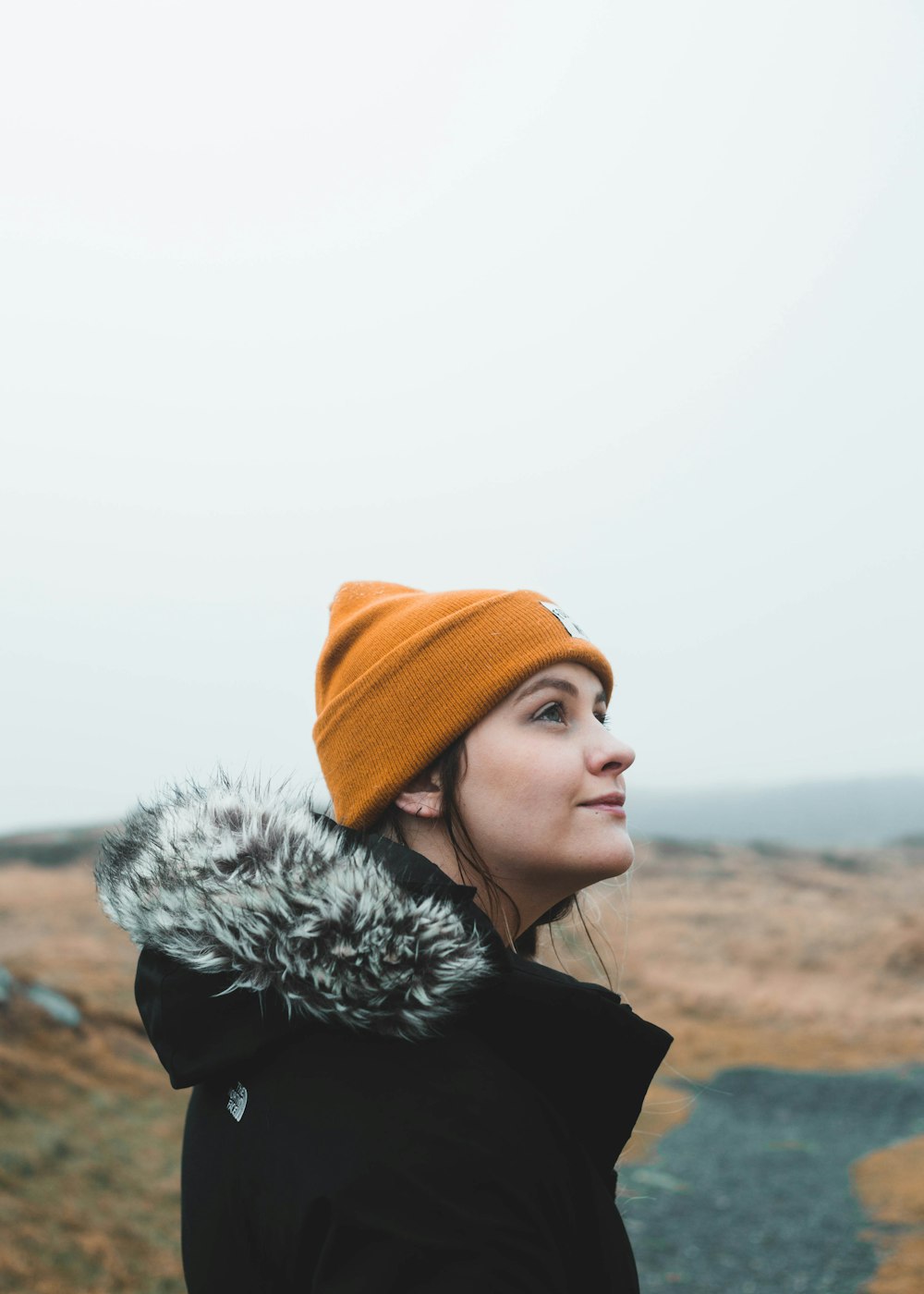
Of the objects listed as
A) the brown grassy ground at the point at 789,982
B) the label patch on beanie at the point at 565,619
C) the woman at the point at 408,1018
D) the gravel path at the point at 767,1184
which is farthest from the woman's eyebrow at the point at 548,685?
the brown grassy ground at the point at 789,982

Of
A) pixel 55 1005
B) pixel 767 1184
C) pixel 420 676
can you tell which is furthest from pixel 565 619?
pixel 55 1005

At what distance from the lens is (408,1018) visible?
1673mm

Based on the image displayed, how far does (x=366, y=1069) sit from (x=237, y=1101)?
0.98 feet

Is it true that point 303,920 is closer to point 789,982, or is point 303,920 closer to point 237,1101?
point 237,1101

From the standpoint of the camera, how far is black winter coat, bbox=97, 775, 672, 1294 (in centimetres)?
149

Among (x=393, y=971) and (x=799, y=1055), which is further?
(x=799, y=1055)

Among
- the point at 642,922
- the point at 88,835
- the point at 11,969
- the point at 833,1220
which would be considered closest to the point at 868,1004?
the point at 642,922

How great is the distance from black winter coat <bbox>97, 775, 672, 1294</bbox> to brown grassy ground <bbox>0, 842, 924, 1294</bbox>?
0.63m

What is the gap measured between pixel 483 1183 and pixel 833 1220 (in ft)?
30.2

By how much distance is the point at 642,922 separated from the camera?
1103 inches

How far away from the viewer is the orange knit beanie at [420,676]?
7.54 ft

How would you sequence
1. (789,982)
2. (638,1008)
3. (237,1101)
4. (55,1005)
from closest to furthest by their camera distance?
(237,1101) < (55,1005) < (638,1008) < (789,982)

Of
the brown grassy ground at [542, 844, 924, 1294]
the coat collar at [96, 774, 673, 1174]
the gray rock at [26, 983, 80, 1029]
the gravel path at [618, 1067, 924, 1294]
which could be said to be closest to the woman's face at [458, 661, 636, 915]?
the coat collar at [96, 774, 673, 1174]

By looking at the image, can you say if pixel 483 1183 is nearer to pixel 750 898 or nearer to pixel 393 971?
pixel 393 971
